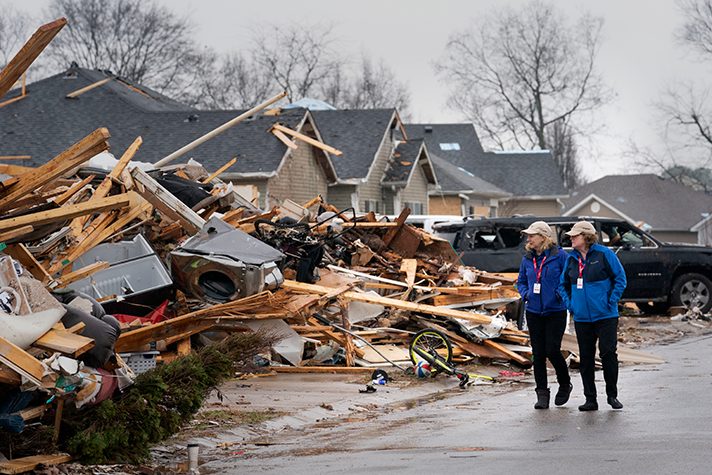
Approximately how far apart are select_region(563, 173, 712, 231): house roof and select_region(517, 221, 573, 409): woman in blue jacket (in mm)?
60001

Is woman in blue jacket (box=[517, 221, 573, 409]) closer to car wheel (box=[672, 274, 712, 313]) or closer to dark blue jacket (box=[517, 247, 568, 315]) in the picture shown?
dark blue jacket (box=[517, 247, 568, 315])

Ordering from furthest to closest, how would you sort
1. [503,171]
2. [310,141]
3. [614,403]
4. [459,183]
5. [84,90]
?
[503,171] < [459,183] < [84,90] < [310,141] < [614,403]

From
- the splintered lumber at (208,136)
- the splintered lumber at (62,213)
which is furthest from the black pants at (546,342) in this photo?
the splintered lumber at (208,136)

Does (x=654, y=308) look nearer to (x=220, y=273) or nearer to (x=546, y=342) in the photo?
(x=220, y=273)

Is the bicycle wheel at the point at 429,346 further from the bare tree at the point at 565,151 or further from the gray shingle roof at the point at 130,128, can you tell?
the bare tree at the point at 565,151

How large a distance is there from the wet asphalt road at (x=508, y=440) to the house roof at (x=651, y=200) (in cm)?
6017

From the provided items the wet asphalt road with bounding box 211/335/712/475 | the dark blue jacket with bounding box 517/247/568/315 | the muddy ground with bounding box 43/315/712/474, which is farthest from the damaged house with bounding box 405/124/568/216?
the wet asphalt road with bounding box 211/335/712/475

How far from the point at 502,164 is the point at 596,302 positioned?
51923 millimetres

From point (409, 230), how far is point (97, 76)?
23965 mm

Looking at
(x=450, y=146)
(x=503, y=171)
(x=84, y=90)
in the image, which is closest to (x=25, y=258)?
(x=84, y=90)

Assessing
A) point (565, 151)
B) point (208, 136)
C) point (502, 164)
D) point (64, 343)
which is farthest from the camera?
point (565, 151)

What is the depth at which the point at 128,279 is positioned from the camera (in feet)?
45.4

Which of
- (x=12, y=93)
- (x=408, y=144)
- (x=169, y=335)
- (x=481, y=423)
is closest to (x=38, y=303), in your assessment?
(x=481, y=423)

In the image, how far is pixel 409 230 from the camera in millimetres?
19062
